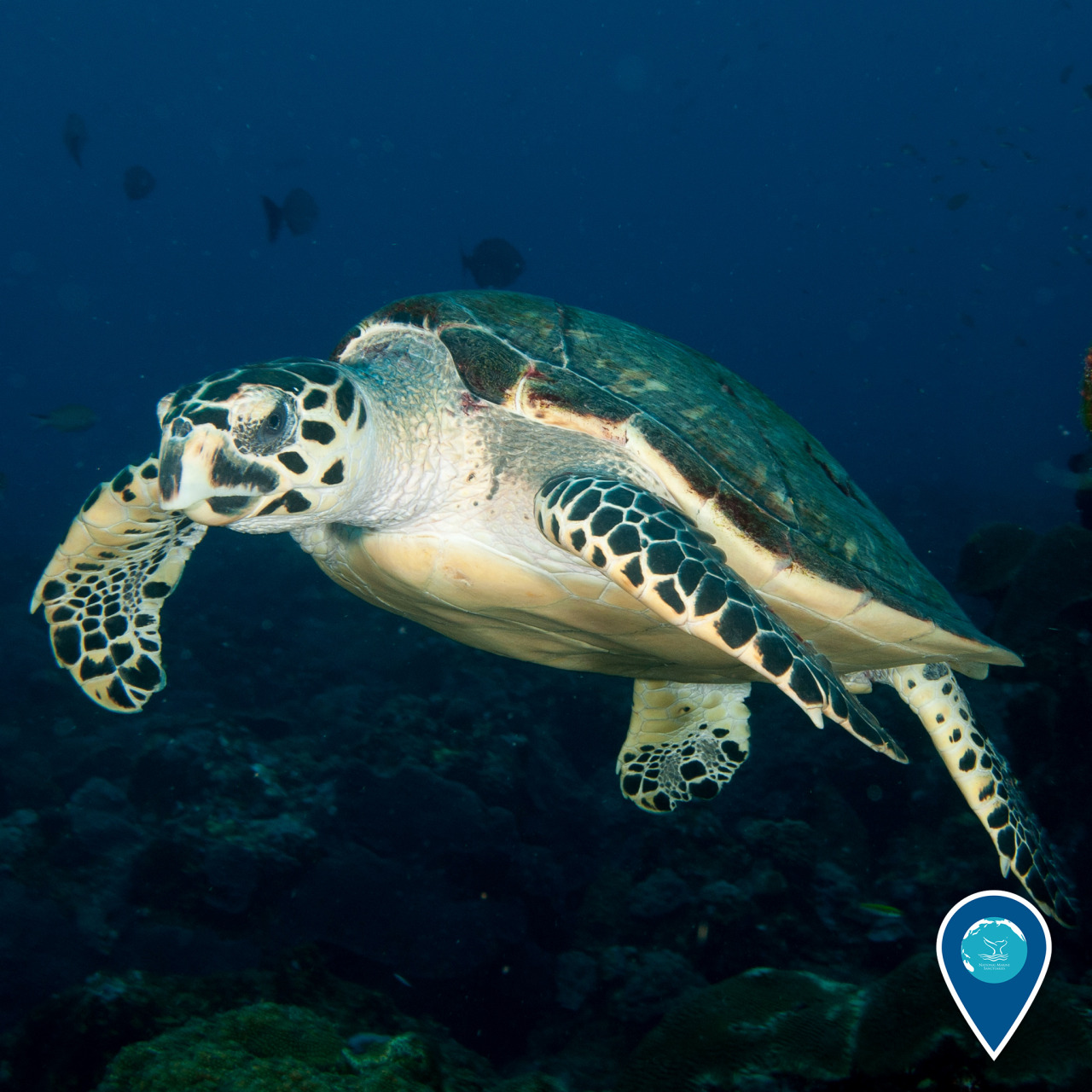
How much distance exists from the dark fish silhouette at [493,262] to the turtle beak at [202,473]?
9.79m

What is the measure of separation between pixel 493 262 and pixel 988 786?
406 inches

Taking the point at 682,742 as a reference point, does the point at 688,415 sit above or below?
above

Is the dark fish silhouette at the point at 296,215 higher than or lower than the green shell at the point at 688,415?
higher

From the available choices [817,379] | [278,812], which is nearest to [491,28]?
[817,379]

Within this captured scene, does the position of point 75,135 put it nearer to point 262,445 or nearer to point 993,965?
point 262,445

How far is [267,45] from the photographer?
75312 millimetres

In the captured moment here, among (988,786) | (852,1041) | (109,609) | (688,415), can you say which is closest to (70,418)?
(109,609)

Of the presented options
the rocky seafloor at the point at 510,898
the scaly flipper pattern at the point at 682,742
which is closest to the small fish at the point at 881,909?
the rocky seafloor at the point at 510,898

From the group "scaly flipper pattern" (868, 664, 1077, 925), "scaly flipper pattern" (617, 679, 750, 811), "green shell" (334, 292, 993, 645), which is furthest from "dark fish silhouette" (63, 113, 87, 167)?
"scaly flipper pattern" (868, 664, 1077, 925)

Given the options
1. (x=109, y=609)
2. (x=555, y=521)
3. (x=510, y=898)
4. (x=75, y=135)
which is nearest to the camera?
(x=555, y=521)

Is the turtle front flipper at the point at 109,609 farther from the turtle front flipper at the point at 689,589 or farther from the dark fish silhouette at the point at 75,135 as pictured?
the dark fish silhouette at the point at 75,135

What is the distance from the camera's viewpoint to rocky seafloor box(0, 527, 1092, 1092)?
2.49 m

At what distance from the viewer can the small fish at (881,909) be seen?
11.7 feet

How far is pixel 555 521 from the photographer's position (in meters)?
2.40
